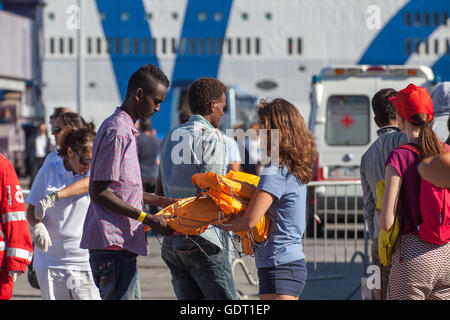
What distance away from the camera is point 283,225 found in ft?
13.9

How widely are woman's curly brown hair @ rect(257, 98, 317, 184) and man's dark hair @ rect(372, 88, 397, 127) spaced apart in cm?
132

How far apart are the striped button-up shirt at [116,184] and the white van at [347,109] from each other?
8255mm

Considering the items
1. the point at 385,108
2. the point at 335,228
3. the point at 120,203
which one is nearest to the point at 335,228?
the point at 335,228

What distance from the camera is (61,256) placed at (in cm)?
514

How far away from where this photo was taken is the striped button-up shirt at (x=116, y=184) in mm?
4176

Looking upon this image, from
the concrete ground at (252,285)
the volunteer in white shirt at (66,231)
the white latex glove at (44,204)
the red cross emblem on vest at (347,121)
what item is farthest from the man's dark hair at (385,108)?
the red cross emblem on vest at (347,121)

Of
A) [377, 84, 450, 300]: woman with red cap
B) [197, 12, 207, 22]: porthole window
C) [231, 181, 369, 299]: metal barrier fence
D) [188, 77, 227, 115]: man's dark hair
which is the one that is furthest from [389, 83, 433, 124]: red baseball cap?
[197, 12, 207, 22]: porthole window

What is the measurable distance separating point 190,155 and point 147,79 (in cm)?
62

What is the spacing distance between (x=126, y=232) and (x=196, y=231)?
0.37 meters

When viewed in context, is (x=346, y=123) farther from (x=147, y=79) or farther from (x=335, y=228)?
(x=147, y=79)

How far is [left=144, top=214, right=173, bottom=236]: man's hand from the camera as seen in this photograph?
4.13 m

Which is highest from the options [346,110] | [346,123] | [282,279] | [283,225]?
[346,110]
